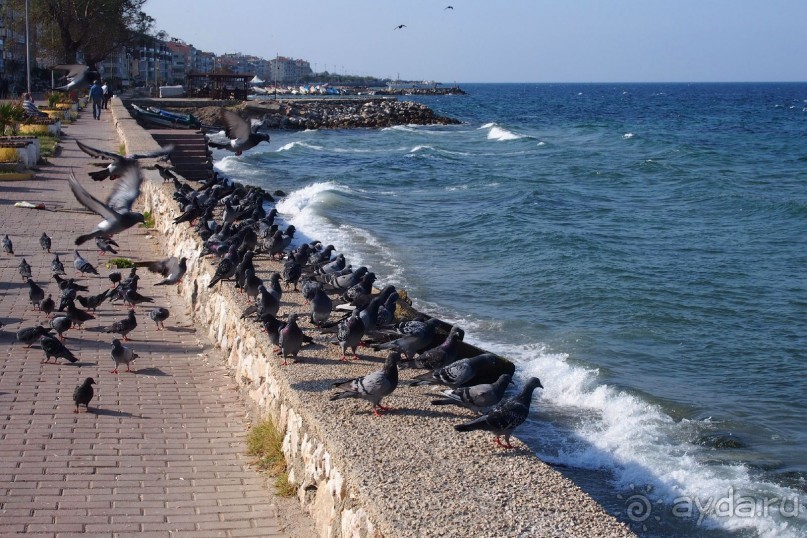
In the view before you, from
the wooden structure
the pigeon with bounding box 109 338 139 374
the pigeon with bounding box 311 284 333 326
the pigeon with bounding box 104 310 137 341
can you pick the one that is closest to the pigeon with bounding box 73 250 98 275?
the pigeon with bounding box 104 310 137 341

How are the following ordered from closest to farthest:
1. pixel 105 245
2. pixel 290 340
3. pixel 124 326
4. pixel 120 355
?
1. pixel 290 340
2. pixel 120 355
3. pixel 124 326
4. pixel 105 245

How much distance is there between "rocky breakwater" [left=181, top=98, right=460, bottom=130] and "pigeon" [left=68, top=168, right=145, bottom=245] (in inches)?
1804

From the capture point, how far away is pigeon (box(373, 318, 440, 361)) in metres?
8.45

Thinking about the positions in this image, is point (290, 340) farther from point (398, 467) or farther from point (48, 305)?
point (48, 305)

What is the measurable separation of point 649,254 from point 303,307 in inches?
531

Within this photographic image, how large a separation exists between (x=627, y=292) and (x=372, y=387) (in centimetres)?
1170

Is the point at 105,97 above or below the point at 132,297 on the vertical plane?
above

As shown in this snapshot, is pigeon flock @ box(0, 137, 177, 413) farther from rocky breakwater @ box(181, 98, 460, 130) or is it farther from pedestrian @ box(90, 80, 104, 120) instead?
rocky breakwater @ box(181, 98, 460, 130)

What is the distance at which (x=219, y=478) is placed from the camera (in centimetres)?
686

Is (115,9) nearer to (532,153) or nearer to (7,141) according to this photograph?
(532,153)

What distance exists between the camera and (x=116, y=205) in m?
11.1

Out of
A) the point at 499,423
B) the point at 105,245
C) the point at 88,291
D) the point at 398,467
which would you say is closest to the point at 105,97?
the point at 105,245

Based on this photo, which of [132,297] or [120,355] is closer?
[120,355]

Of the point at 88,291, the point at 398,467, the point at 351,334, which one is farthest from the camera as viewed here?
the point at 88,291
